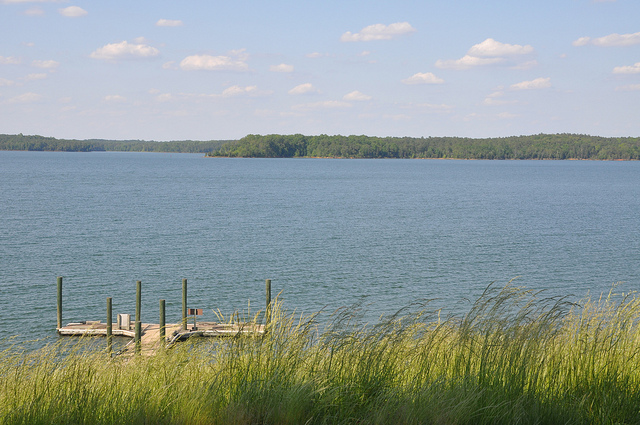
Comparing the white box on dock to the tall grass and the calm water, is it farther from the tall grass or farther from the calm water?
the tall grass

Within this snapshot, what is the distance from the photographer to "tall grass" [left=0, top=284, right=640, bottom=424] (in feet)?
15.6

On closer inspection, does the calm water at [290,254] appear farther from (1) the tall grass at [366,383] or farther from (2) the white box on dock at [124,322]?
(1) the tall grass at [366,383]

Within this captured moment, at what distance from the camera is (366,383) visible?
17.3 feet

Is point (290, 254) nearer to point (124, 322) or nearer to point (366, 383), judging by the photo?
point (124, 322)

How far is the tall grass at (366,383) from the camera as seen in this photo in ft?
15.6

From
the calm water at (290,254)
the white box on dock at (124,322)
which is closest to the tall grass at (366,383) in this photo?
the calm water at (290,254)

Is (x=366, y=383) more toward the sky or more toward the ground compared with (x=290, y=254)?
more toward the sky

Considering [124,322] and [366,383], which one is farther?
[124,322]

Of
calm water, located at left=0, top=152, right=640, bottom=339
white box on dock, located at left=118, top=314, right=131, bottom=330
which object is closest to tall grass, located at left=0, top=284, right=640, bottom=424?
calm water, located at left=0, top=152, right=640, bottom=339

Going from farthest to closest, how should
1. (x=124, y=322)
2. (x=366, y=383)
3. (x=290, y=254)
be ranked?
→ (x=290, y=254) → (x=124, y=322) → (x=366, y=383)

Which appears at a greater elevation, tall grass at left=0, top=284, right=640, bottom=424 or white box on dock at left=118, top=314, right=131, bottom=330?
tall grass at left=0, top=284, right=640, bottom=424

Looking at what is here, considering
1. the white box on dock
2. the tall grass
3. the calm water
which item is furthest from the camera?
the calm water

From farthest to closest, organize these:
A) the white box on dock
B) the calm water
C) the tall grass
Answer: the calm water, the white box on dock, the tall grass

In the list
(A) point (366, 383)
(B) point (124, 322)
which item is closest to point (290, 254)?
(B) point (124, 322)
